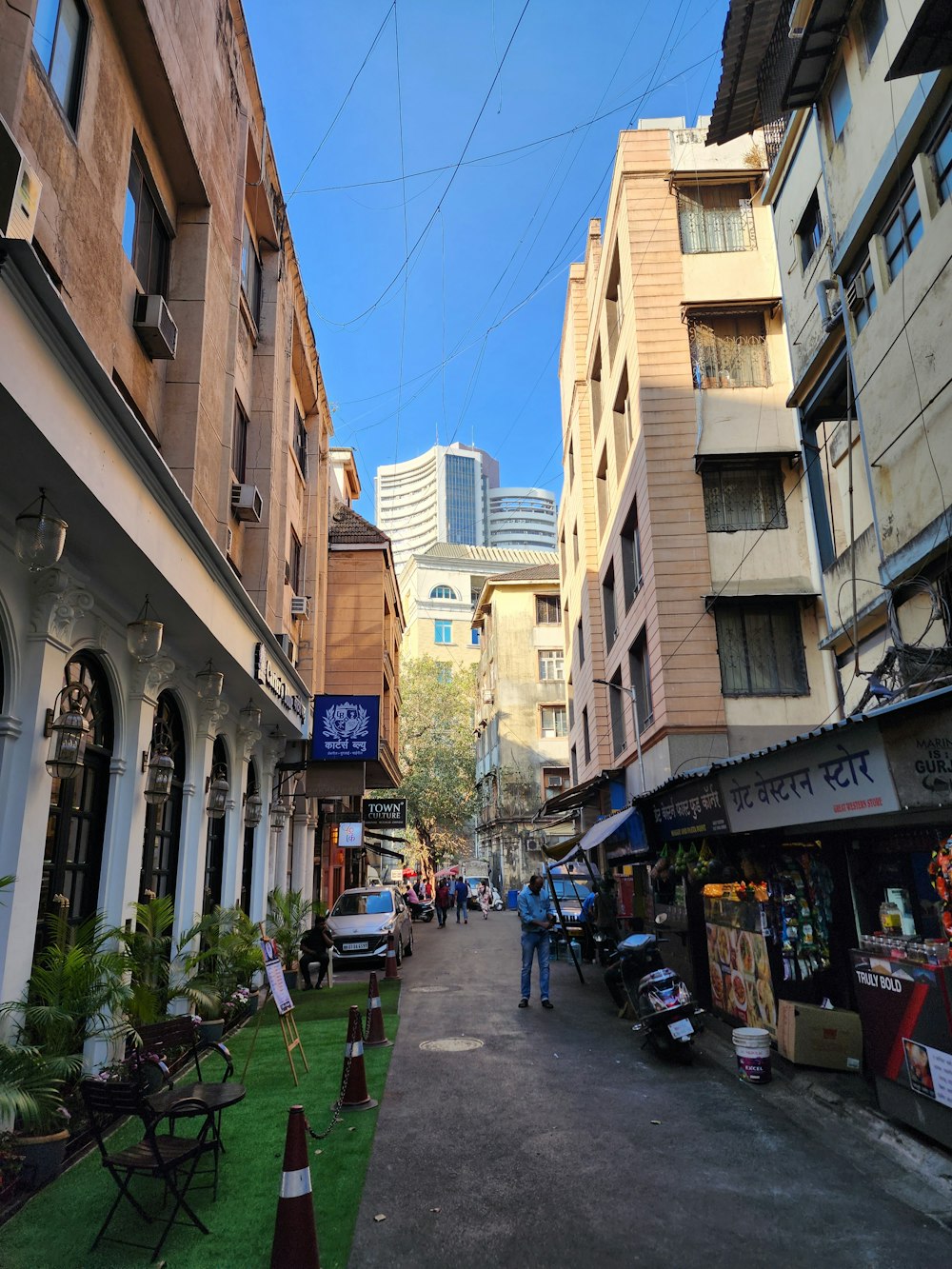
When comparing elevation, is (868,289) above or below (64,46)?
above

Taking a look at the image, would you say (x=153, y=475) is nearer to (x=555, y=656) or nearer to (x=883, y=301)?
(x=883, y=301)

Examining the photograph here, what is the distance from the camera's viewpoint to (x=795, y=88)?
1224 centimetres

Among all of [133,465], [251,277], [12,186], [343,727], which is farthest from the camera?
[343,727]

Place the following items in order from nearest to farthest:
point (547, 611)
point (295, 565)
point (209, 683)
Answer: point (209, 683), point (295, 565), point (547, 611)

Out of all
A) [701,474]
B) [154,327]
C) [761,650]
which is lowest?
[761,650]

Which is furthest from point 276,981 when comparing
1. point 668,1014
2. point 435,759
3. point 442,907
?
point 435,759

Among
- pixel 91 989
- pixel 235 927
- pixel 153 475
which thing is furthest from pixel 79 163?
pixel 235 927

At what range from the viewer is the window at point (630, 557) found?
20766mm

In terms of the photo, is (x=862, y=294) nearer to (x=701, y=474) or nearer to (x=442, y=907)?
(x=701, y=474)

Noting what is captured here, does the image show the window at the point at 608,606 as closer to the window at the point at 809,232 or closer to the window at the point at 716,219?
the window at the point at 716,219

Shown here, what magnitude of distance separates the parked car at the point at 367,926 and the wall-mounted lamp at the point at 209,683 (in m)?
7.76

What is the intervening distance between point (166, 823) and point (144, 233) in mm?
7352

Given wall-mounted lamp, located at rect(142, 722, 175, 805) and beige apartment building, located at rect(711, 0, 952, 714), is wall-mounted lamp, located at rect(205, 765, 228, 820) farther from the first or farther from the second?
beige apartment building, located at rect(711, 0, 952, 714)

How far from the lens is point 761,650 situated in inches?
707
